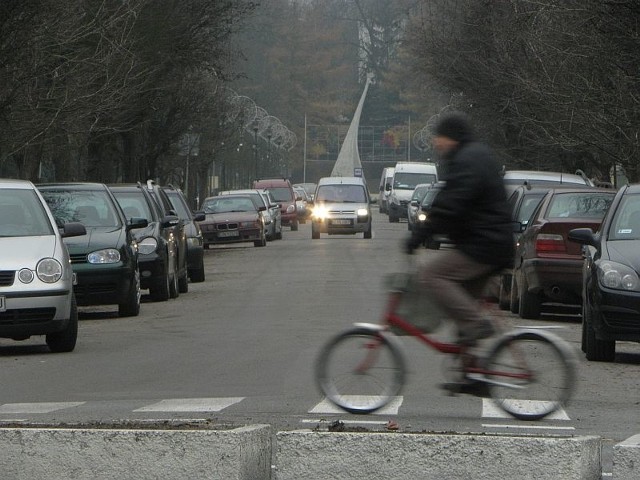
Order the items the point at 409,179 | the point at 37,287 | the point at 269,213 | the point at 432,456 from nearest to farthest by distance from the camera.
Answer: the point at 432,456 → the point at 37,287 → the point at 269,213 → the point at 409,179

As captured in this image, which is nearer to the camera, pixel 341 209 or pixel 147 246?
pixel 147 246

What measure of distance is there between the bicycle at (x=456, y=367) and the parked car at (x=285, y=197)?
53484 mm

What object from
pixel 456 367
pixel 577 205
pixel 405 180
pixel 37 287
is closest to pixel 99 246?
pixel 37 287

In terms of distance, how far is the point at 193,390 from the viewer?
38.7ft

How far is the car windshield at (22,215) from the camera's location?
614 inches

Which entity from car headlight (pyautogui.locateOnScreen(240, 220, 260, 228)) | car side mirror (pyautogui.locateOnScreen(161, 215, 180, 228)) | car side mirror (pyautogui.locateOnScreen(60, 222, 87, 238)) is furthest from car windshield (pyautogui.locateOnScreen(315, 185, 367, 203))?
car side mirror (pyautogui.locateOnScreen(60, 222, 87, 238))

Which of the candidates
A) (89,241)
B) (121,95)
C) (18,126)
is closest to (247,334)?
(89,241)

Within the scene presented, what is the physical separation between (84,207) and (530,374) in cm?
1115

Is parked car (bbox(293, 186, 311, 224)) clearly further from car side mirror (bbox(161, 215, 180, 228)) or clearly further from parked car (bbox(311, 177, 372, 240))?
car side mirror (bbox(161, 215, 180, 228))

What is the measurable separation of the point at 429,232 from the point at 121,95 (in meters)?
23.5

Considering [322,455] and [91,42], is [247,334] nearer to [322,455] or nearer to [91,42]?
[322,455]

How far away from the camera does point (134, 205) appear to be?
2361cm

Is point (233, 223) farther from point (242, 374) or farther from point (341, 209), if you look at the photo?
point (242, 374)

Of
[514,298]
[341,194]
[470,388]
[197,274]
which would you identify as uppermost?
A: [470,388]
